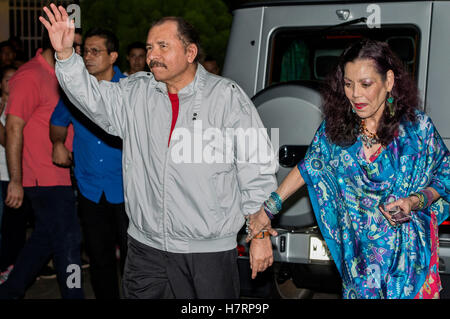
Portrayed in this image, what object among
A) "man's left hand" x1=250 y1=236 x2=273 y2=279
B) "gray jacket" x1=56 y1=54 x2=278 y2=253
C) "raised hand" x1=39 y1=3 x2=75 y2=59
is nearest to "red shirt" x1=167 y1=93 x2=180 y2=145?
"gray jacket" x1=56 y1=54 x2=278 y2=253

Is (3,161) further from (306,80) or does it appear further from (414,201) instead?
(414,201)

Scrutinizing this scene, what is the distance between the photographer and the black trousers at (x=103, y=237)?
15.5 feet

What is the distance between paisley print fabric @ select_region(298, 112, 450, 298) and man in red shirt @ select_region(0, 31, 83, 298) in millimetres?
2276

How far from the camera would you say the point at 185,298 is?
142 inches

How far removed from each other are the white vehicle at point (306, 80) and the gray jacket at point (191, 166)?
606 millimetres

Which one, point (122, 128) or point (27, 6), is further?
point (27, 6)

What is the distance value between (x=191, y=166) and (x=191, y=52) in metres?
0.57

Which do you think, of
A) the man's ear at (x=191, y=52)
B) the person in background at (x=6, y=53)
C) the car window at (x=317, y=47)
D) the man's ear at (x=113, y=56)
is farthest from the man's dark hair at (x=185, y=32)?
the person in background at (x=6, y=53)

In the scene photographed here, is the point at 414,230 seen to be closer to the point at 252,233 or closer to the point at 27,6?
the point at 252,233

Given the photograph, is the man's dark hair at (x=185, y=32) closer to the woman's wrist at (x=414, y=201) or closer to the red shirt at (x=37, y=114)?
the woman's wrist at (x=414, y=201)

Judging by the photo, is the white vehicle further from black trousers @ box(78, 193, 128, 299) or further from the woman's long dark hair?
black trousers @ box(78, 193, 128, 299)

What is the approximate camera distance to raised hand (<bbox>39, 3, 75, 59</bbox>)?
10.8ft
